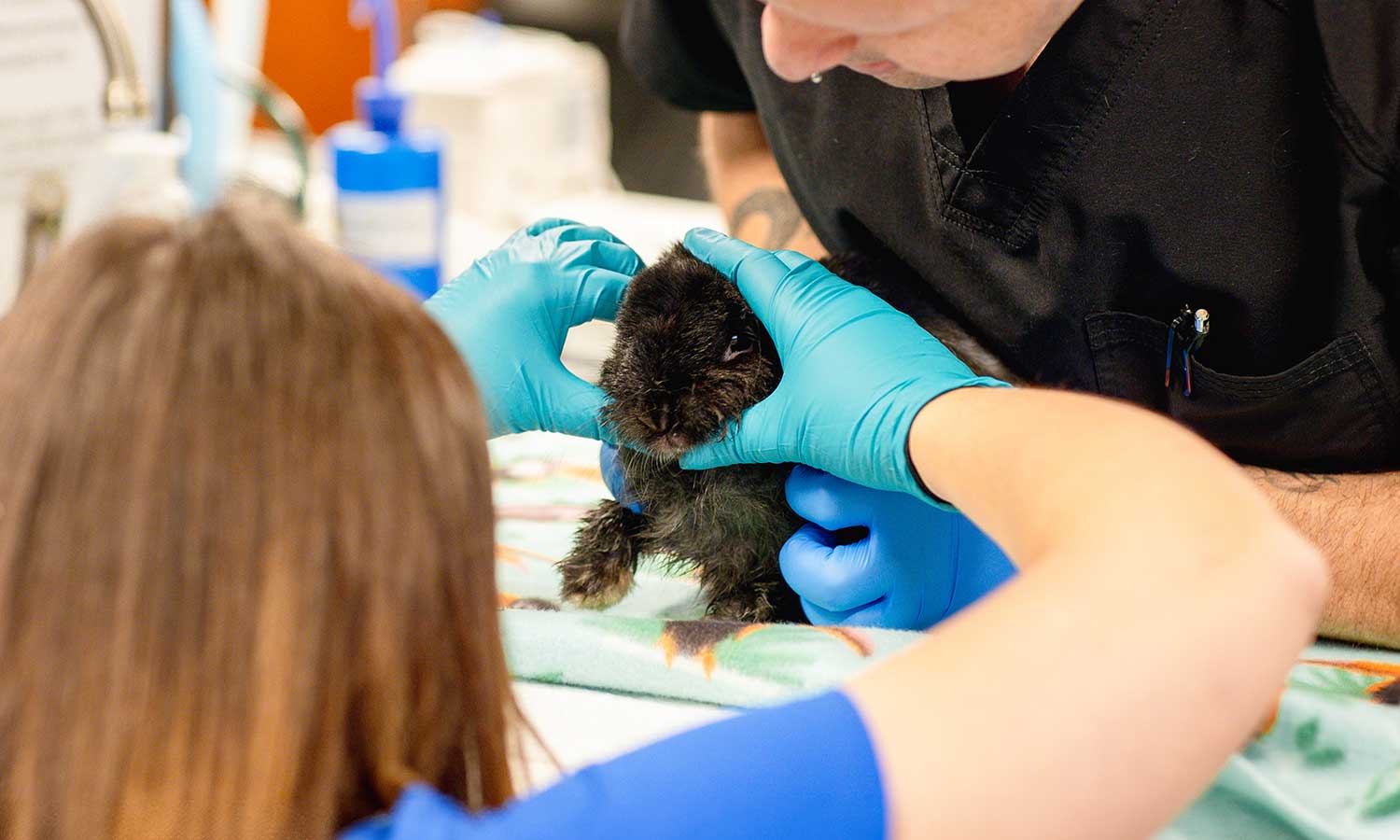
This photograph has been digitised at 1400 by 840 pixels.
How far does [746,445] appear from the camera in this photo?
4.00 feet

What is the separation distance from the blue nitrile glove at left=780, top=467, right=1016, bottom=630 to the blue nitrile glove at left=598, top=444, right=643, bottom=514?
0.21m

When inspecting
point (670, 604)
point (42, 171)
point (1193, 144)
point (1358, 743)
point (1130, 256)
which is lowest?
point (670, 604)

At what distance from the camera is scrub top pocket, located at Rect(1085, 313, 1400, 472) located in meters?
1.24

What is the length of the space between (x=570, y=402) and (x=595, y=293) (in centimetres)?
14

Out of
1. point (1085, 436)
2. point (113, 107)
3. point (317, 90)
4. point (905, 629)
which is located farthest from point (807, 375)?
point (317, 90)

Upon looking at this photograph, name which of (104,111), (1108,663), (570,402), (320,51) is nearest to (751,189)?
(570,402)

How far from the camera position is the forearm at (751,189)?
183cm

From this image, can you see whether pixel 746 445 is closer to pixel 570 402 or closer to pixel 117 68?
pixel 570 402

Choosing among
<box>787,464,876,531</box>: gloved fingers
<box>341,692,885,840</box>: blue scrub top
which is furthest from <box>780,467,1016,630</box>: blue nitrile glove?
<box>341,692,885,840</box>: blue scrub top

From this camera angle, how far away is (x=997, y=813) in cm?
62

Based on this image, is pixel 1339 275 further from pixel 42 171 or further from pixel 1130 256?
pixel 42 171

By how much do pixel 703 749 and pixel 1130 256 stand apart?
86 cm

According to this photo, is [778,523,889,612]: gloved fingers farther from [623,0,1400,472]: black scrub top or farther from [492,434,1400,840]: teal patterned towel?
[623,0,1400,472]: black scrub top

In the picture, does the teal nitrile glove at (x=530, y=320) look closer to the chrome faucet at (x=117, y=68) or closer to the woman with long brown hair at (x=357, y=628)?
the woman with long brown hair at (x=357, y=628)
